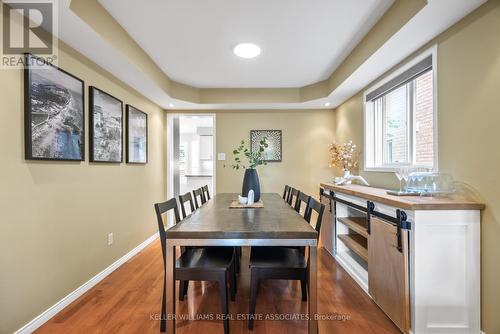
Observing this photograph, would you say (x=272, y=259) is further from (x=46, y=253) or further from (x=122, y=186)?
(x=122, y=186)

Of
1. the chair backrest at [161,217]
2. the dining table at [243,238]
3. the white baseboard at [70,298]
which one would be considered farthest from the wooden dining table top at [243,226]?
the white baseboard at [70,298]

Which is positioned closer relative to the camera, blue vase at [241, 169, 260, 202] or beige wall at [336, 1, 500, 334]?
beige wall at [336, 1, 500, 334]

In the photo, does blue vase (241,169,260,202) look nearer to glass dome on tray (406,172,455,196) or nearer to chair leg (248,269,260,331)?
chair leg (248,269,260,331)

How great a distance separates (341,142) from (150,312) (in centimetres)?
355

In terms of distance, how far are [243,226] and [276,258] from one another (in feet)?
1.60

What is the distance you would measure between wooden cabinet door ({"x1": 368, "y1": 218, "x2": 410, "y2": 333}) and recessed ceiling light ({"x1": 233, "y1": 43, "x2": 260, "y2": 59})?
204cm

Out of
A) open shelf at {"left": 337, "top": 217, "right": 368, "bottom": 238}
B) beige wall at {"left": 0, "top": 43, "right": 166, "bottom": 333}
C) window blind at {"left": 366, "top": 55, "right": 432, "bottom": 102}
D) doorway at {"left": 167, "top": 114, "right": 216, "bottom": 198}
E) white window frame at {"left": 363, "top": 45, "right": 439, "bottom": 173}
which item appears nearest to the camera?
beige wall at {"left": 0, "top": 43, "right": 166, "bottom": 333}

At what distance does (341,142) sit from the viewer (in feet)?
13.3

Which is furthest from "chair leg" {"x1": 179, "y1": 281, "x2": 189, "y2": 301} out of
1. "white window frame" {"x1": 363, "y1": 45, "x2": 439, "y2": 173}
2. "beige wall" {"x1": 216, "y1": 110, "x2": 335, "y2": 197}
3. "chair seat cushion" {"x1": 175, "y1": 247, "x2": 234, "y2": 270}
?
"beige wall" {"x1": 216, "y1": 110, "x2": 335, "y2": 197}

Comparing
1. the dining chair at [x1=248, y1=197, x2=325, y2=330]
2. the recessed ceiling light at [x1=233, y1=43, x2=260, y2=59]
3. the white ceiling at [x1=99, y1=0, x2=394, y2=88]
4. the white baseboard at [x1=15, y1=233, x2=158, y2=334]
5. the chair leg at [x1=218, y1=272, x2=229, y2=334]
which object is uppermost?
the white ceiling at [x1=99, y1=0, x2=394, y2=88]

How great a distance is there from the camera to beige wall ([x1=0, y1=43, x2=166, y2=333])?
61.2 inches

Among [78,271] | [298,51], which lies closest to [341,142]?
[298,51]

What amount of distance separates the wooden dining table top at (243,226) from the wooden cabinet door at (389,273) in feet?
2.24

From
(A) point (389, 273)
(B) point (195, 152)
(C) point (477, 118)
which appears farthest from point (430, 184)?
(B) point (195, 152)
